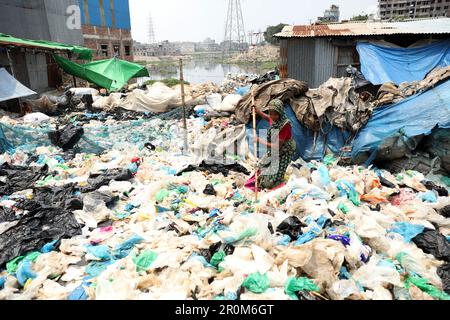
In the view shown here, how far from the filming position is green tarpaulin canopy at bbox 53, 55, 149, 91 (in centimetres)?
1195

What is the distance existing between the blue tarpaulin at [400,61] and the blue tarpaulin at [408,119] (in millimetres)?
4712

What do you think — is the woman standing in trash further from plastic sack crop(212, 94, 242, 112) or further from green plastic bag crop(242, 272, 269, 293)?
plastic sack crop(212, 94, 242, 112)

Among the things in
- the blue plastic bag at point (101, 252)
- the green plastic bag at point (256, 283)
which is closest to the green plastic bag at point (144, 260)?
the blue plastic bag at point (101, 252)

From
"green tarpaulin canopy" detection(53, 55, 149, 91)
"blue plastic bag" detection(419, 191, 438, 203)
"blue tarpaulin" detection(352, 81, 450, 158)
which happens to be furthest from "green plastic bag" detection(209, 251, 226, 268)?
"green tarpaulin canopy" detection(53, 55, 149, 91)

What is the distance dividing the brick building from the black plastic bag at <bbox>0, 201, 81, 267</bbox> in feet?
67.5

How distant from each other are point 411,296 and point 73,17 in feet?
69.8

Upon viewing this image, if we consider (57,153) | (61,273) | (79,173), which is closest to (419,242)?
(61,273)

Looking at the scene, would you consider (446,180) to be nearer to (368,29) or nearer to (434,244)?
(434,244)

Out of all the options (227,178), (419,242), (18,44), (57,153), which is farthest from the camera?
(18,44)

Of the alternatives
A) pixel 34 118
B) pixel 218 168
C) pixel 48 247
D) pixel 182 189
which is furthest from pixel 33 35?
pixel 48 247

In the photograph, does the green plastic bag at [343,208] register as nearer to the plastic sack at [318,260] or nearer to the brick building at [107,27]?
the plastic sack at [318,260]

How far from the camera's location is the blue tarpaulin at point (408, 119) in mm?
4945
